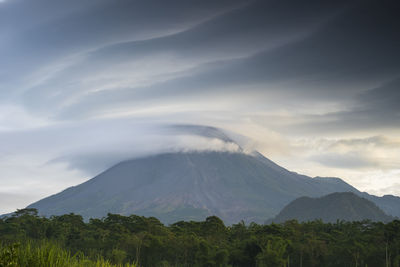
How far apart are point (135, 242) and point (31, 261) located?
62.8 meters

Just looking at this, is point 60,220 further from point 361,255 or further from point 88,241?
point 361,255

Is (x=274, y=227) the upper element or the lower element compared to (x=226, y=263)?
upper

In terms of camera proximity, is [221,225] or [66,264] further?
[221,225]

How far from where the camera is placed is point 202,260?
219 feet

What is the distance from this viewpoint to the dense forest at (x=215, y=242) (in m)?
61.8

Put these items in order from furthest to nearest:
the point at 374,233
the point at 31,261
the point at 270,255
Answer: the point at 374,233
the point at 270,255
the point at 31,261

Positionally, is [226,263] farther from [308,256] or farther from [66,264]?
[66,264]

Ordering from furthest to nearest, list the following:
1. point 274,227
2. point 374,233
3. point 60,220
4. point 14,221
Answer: point 60,220, point 14,221, point 274,227, point 374,233

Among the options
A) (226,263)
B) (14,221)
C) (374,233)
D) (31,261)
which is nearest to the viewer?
(31,261)

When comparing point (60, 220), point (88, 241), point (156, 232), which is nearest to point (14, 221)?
point (60, 220)

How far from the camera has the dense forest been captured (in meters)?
61.8

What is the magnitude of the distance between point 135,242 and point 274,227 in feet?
84.6

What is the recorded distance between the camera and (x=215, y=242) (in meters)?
80.5

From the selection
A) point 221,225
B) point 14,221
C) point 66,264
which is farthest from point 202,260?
point 66,264
